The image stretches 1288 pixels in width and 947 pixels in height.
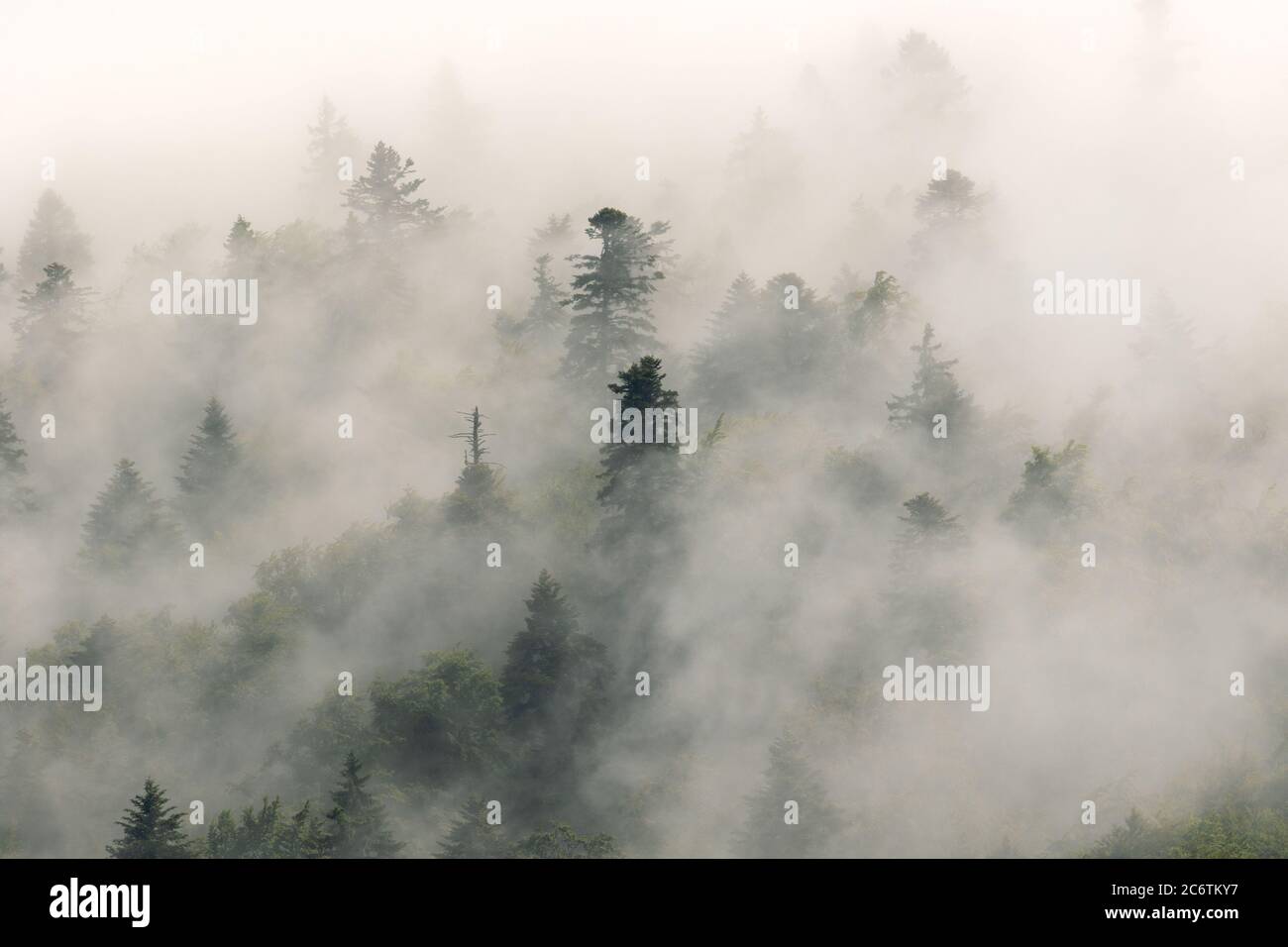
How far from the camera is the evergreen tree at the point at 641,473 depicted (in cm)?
6172

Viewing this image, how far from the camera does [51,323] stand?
8938 cm

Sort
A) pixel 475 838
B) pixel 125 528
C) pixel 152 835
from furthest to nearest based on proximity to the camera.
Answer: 1. pixel 125 528
2. pixel 475 838
3. pixel 152 835

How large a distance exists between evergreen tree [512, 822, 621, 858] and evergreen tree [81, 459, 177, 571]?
30.1 m

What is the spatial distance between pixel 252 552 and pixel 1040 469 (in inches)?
1535

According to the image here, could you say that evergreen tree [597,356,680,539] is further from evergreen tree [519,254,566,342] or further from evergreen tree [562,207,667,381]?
evergreen tree [519,254,566,342]

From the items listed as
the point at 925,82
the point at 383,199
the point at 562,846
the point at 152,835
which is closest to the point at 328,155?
the point at 383,199

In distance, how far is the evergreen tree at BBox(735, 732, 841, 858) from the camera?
5322 cm

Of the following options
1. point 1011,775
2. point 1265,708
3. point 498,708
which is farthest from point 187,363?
point 1265,708

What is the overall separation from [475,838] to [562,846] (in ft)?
15.2

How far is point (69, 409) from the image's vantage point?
8619 centimetres

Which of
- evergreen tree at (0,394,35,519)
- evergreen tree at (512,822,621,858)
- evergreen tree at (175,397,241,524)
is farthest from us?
evergreen tree at (0,394,35,519)

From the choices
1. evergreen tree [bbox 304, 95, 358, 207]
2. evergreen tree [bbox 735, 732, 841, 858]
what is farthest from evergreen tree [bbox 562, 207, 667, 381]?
evergreen tree [bbox 304, 95, 358, 207]

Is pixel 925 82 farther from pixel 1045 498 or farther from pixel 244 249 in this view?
pixel 1045 498

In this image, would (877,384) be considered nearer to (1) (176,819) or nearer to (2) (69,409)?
(1) (176,819)
